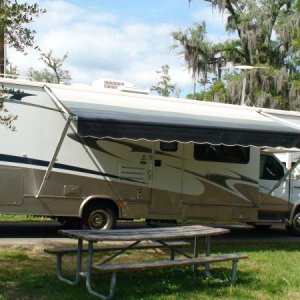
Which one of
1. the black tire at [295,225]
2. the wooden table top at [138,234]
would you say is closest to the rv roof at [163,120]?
the wooden table top at [138,234]

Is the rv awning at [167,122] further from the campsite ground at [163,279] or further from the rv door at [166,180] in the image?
the campsite ground at [163,279]

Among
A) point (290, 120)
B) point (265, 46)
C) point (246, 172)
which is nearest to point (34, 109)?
point (246, 172)

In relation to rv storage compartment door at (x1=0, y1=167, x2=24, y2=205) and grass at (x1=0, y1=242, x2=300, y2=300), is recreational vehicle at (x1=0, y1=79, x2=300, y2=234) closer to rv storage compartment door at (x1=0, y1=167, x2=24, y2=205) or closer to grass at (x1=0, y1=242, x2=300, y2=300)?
rv storage compartment door at (x1=0, y1=167, x2=24, y2=205)

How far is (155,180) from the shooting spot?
12062 mm

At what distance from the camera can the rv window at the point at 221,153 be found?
12.6m

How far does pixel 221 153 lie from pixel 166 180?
1551 millimetres

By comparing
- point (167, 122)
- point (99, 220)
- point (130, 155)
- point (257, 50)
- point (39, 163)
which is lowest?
point (99, 220)

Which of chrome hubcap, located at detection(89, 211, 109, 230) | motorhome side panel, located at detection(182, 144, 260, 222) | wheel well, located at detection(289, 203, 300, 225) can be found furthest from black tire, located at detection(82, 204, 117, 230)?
wheel well, located at detection(289, 203, 300, 225)

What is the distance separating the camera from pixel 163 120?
33.5ft

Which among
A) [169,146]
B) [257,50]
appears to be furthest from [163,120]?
[257,50]

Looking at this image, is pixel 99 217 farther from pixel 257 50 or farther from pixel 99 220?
pixel 257 50

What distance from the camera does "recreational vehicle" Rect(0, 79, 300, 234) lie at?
10.3 metres

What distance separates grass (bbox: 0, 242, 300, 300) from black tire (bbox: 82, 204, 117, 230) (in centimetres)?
215

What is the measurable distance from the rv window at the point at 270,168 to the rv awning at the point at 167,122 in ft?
5.77
